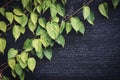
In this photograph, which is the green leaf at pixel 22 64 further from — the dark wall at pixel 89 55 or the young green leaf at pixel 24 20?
the young green leaf at pixel 24 20

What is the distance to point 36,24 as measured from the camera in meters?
1.83

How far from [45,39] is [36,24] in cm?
15

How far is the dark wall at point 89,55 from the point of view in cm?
183

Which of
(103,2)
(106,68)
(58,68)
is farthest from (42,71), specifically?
(103,2)

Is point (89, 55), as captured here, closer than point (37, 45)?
No

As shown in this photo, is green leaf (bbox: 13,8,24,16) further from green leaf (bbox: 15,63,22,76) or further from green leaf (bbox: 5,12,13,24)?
green leaf (bbox: 15,63,22,76)

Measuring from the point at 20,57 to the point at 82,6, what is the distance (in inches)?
25.3

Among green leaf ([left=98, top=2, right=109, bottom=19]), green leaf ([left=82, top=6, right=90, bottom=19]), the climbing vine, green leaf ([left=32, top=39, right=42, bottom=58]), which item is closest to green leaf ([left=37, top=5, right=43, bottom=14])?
→ the climbing vine

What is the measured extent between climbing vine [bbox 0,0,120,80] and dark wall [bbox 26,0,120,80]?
7cm

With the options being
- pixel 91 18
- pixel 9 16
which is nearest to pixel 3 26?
pixel 9 16

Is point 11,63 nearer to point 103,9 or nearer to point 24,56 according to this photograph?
point 24,56

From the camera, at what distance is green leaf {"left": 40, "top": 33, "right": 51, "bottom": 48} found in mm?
1779

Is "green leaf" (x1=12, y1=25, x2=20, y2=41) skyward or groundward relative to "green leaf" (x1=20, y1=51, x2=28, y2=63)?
skyward

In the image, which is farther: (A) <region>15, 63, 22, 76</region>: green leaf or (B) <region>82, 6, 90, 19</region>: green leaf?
(A) <region>15, 63, 22, 76</region>: green leaf
